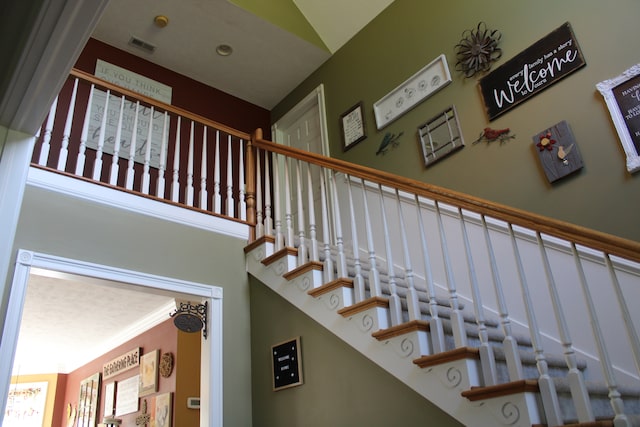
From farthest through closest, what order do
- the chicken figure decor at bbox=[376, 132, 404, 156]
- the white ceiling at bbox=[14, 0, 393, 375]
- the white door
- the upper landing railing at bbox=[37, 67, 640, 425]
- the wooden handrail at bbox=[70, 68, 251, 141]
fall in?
the white door, the white ceiling at bbox=[14, 0, 393, 375], the chicken figure decor at bbox=[376, 132, 404, 156], the wooden handrail at bbox=[70, 68, 251, 141], the upper landing railing at bbox=[37, 67, 640, 425]

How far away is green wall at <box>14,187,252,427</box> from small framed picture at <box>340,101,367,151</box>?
1538 millimetres

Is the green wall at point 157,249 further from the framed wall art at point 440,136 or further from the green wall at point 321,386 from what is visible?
the framed wall art at point 440,136

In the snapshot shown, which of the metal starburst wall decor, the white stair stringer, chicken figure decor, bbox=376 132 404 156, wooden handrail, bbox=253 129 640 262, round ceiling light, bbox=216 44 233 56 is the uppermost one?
round ceiling light, bbox=216 44 233 56

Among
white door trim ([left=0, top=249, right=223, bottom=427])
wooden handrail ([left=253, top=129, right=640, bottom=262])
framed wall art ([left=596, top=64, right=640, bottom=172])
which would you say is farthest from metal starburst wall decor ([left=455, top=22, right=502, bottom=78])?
white door trim ([left=0, top=249, right=223, bottom=427])

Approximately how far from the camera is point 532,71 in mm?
3350

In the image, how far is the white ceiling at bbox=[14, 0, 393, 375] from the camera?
15.2ft

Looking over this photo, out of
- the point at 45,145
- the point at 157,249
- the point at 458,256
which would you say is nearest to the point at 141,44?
the point at 45,145

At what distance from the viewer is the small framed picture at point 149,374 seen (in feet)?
17.0

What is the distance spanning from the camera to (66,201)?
9.73 ft

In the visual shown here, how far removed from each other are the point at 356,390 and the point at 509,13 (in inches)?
110

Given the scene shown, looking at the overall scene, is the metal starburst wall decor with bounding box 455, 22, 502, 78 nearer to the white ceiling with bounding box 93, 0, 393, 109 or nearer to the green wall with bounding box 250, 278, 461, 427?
the white ceiling with bounding box 93, 0, 393, 109

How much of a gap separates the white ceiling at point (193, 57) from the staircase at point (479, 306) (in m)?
1.62

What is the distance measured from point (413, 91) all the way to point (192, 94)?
8.19 ft

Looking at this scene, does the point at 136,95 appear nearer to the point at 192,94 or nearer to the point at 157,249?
the point at 157,249
